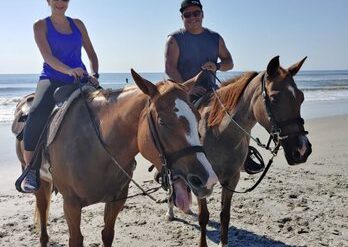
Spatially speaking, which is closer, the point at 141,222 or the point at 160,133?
the point at 160,133

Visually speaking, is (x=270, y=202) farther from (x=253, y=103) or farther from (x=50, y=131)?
(x=50, y=131)

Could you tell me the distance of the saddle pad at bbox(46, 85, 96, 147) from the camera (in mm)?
3455

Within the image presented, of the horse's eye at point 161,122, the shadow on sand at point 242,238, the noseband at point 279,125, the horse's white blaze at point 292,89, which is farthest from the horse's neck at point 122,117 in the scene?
the shadow on sand at point 242,238

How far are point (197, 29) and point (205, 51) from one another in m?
0.30

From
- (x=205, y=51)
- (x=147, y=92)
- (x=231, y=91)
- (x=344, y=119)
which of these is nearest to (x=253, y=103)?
(x=231, y=91)

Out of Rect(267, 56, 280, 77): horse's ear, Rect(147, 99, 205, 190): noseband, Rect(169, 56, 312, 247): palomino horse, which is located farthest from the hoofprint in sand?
Rect(147, 99, 205, 190): noseband

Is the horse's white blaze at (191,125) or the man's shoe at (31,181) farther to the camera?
the man's shoe at (31,181)

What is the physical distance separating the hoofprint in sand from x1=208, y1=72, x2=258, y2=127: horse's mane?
1.58 meters

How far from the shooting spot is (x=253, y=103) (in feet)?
14.0

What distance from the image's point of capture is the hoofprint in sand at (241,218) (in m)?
5.01

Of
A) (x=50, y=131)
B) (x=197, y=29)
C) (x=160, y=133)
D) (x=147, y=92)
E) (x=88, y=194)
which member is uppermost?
(x=197, y=29)

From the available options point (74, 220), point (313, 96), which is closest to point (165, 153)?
point (74, 220)

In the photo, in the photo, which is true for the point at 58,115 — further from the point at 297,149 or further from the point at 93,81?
the point at 297,149

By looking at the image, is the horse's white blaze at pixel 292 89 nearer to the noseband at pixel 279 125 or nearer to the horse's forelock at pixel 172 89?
the noseband at pixel 279 125
